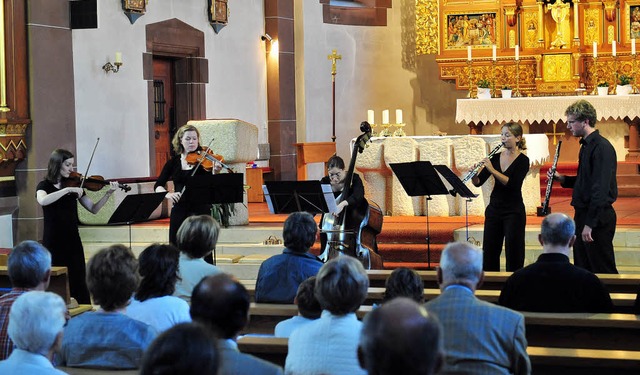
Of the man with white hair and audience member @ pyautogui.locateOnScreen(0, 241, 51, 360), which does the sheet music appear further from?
the man with white hair

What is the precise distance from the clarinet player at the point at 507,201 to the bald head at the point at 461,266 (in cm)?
371

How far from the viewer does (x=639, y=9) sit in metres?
14.2

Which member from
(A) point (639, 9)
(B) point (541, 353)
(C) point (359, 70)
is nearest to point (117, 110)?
(C) point (359, 70)

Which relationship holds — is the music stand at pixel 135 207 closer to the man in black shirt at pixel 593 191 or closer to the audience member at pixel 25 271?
the audience member at pixel 25 271

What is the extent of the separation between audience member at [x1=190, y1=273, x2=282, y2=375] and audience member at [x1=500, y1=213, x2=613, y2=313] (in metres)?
2.15

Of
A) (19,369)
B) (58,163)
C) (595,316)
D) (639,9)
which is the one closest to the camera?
(19,369)

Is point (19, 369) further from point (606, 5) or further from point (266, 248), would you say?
point (606, 5)

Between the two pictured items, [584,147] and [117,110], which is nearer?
[584,147]

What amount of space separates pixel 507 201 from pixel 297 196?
159cm

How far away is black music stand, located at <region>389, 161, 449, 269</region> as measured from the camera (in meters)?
7.69

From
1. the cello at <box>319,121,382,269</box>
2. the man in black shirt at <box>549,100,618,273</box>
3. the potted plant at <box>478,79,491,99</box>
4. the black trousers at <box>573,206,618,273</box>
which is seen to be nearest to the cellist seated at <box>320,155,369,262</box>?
the cello at <box>319,121,382,269</box>

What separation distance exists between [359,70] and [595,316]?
467 inches

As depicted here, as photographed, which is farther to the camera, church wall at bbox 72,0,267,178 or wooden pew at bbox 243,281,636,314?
church wall at bbox 72,0,267,178

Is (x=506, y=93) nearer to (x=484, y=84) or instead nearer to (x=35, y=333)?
(x=484, y=84)
